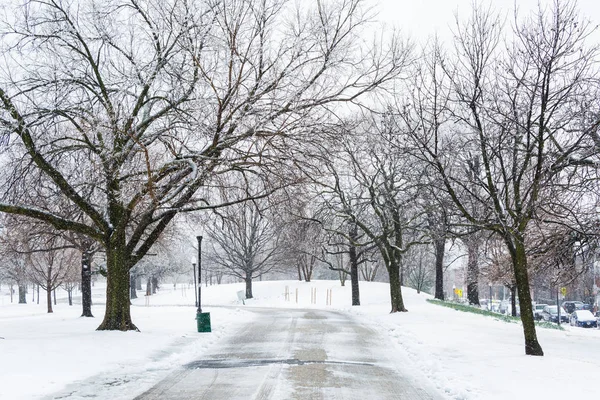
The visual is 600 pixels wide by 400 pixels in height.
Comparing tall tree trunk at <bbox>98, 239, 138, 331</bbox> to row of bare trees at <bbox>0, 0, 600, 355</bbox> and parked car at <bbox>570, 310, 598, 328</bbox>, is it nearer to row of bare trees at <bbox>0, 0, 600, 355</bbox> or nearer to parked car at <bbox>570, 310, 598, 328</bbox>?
row of bare trees at <bbox>0, 0, 600, 355</bbox>

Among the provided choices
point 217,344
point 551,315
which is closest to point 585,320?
point 551,315

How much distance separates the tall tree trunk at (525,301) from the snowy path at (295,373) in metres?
3.00

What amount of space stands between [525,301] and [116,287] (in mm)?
10730

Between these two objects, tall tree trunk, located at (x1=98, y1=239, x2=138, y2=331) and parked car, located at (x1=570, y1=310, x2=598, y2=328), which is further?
parked car, located at (x1=570, y1=310, x2=598, y2=328)

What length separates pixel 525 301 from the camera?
12766 mm

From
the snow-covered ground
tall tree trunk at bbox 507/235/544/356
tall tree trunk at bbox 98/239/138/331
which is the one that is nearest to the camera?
the snow-covered ground

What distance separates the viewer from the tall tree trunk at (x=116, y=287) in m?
16.2

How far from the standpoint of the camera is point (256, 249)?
50562mm

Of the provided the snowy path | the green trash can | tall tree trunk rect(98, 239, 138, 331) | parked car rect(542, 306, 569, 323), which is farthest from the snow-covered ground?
parked car rect(542, 306, 569, 323)

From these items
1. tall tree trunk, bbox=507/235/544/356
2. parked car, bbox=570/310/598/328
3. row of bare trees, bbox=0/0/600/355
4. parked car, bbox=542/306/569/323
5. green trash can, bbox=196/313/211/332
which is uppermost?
row of bare trees, bbox=0/0/600/355

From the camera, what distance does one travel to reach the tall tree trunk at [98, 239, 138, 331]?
16.2 metres

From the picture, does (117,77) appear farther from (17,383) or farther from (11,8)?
(17,383)

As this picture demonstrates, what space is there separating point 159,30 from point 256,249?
123 feet

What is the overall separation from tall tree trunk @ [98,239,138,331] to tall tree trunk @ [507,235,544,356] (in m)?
10.3
